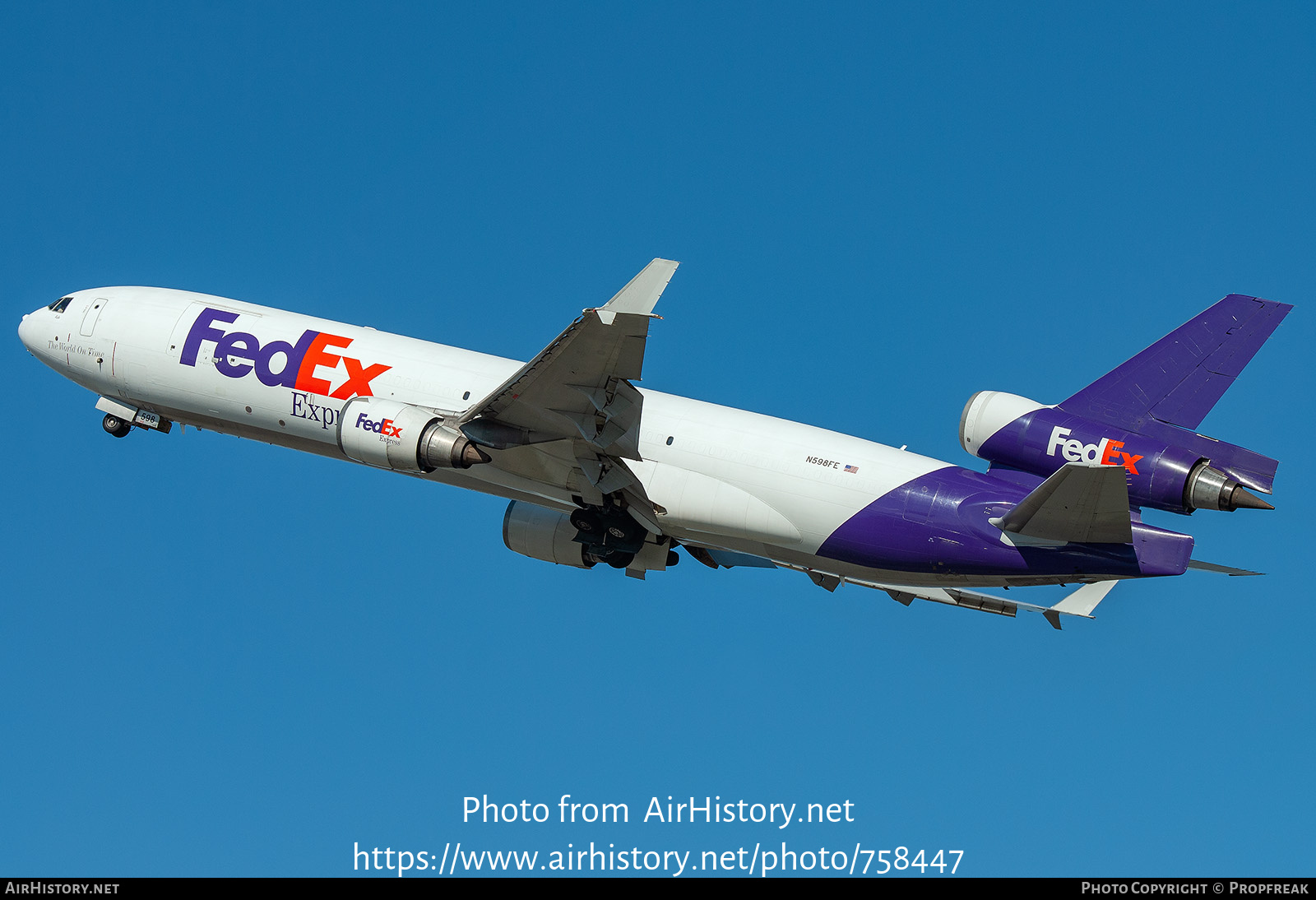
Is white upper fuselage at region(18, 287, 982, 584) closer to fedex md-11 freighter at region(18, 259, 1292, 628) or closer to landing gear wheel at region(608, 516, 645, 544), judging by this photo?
fedex md-11 freighter at region(18, 259, 1292, 628)

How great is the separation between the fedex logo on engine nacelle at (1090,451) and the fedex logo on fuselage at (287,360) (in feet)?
51.8

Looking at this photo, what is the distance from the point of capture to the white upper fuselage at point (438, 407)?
95.4 feet

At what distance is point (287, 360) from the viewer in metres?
31.6

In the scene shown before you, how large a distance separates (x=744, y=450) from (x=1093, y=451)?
25.1 ft

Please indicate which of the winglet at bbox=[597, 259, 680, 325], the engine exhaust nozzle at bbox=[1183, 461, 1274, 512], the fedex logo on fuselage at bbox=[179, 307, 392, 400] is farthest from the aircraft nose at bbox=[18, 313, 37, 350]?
the engine exhaust nozzle at bbox=[1183, 461, 1274, 512]

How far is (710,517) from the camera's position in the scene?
96.0ft

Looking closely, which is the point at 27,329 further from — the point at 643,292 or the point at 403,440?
the point at 643,292

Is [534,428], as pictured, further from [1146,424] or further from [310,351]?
[1146,424]

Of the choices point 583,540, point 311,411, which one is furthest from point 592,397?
point 311,411

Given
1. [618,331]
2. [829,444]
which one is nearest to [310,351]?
[618,331]

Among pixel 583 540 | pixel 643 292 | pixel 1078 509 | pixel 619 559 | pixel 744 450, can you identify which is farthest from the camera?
pixel 619 559

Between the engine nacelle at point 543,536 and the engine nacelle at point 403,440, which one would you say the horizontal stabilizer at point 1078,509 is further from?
the engine nacelle at point 403,440

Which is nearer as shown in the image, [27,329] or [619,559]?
[619,559]

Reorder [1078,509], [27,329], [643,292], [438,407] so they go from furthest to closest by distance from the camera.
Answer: [27,329]
[438,407]
[1078,509]
[643,292]
